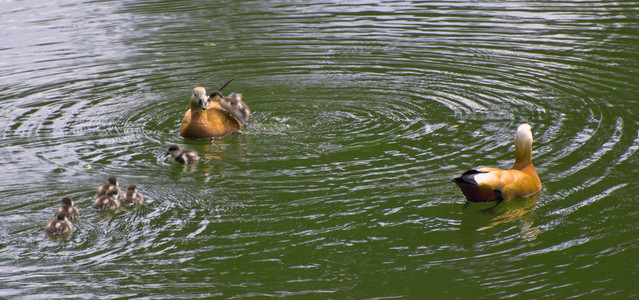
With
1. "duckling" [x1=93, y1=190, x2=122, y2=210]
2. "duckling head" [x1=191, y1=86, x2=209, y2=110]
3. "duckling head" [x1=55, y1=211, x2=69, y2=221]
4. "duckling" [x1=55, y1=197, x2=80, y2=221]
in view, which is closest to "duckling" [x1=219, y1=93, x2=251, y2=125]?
"duckling head" [x1=191, y1=86, x2=209, y2=110]

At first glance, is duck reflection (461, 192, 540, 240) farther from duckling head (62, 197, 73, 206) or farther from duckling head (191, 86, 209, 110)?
duckling head (191, 86, 209, 110)

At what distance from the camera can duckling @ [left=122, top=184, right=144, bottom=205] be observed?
7.07 m

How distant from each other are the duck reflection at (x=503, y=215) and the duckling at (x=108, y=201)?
2.89 meters

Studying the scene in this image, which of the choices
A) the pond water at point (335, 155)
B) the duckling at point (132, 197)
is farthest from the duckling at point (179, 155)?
the duckling at point (132, 197)

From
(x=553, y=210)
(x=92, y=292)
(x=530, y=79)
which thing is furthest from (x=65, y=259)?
(x=530, y=79)

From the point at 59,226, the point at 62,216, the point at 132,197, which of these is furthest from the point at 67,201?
the point at 132,197

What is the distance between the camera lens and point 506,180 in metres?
6.95

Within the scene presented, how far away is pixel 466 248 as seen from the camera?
6176 millimetres

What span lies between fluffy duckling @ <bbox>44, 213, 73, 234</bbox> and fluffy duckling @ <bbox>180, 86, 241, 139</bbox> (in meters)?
2.96

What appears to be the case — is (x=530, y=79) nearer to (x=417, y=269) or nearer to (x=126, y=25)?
(x=417, y=269)

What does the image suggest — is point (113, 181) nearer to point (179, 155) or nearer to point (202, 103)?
point (179, 155)

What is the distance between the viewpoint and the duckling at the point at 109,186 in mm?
7113

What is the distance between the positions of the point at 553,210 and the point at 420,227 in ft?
3.77

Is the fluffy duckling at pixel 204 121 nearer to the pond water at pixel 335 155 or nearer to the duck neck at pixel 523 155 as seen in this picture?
the pond water at pixel 335 155
